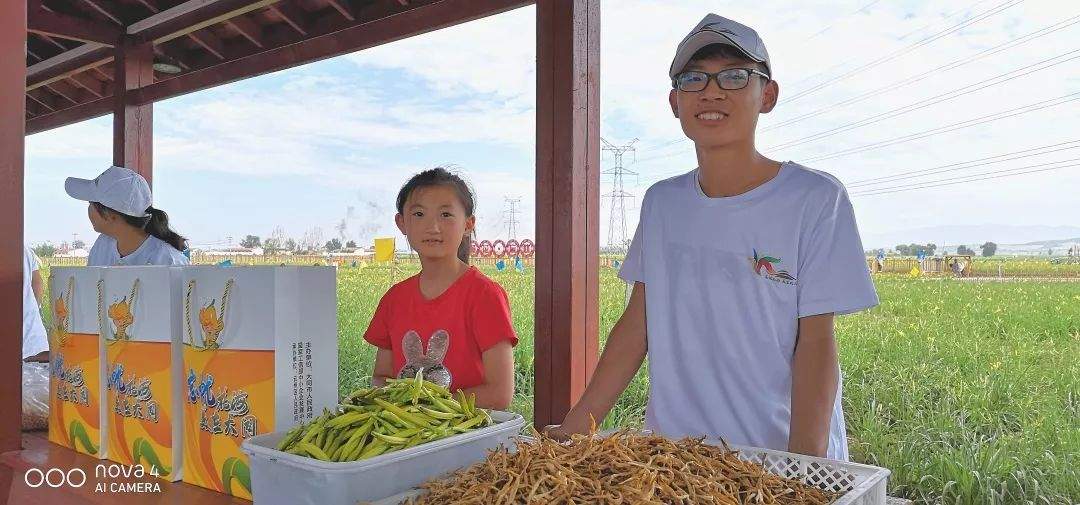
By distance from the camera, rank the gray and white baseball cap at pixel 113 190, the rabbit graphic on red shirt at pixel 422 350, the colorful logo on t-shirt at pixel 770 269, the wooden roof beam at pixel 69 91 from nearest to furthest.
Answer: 1. the colorful logo on t-shirt at pixel 770 269
2. the rabbit graphic on red shirt at pixel 422 350
3. the gray and white baseball cap at pixel 113 190
4. the wooden roof beam at pixel 69 91

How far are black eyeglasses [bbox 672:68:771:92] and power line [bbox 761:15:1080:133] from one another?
530 mm

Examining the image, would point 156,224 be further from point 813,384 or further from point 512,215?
point 813,384

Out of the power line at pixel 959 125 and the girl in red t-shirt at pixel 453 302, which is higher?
the power line at pixel 959 125

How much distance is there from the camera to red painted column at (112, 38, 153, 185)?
4.24 metres

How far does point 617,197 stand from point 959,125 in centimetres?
112

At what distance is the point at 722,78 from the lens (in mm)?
1256

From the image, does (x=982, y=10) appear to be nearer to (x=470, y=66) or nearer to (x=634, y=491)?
(x=634, y=491)

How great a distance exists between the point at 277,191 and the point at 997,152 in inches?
172

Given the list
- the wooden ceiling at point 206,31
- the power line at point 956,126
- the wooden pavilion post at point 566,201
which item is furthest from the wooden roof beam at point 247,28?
the power line at point 956,126

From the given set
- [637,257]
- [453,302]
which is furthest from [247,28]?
[637,257]

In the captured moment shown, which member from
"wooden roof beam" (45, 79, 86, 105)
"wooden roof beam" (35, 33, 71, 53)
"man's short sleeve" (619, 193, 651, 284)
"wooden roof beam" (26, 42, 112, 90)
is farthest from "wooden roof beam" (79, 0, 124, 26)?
"man's short sleeve" (619, 193, 651, 284)

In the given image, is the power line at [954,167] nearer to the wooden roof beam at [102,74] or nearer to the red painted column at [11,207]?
the red painted column at [11,207]

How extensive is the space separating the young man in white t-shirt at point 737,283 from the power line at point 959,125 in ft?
3.51

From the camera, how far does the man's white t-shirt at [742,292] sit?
1.24 m
